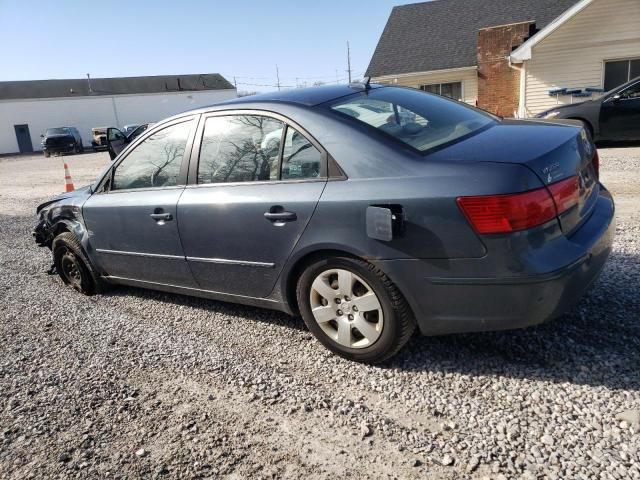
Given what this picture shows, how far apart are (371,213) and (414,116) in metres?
0.88

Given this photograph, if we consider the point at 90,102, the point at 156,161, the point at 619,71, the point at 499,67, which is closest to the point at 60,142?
the point at 90,102

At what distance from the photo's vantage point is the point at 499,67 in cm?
1844

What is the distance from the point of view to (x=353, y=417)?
8.53ft

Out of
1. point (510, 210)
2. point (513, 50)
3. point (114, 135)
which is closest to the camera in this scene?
point (510, 210)

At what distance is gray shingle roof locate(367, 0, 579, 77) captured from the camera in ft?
65.6

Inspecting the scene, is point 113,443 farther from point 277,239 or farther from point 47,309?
point 47,309

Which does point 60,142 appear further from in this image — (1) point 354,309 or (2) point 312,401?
(2) point 312,401

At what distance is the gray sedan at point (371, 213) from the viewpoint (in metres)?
2.48

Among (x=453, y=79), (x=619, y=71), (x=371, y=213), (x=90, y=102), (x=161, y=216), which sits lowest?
(x=161, y=216)

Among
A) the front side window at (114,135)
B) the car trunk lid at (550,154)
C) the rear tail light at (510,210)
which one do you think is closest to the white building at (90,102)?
the front side window at (114,135)

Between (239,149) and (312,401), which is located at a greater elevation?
(239,149)

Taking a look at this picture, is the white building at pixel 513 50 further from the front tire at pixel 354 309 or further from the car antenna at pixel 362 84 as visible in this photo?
the front tire at pixel 354 309

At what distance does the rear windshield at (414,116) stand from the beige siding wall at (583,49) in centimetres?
1481

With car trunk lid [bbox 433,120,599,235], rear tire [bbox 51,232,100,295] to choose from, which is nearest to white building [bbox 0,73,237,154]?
rear tire [bbox 51,232,100,295]
